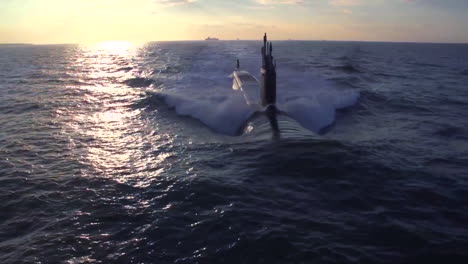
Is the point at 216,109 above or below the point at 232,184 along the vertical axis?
above

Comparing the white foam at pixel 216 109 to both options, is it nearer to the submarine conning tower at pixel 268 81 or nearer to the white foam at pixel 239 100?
the white foam at pixel 239 100

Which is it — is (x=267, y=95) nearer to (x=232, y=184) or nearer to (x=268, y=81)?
(x=268, y=81)

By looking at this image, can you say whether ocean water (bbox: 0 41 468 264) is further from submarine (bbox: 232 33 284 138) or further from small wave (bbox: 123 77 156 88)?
small wave (bbox: 123 77 156 88)

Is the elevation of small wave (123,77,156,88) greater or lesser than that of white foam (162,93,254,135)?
greater

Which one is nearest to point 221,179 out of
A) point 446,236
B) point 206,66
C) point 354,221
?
point 354,221

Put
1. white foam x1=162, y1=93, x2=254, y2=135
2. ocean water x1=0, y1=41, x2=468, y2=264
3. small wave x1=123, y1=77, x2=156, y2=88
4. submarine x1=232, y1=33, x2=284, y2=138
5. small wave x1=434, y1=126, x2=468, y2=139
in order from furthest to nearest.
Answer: small wave x1=123, y1=77, x2=156, y2=88 < white foam x1=162, y1=93, x2=254, y2=135 < submarine x1=232, y1=33, x2=284, y2=138 < small wave x1=434, y1=126, x2=468, y2=139 < ocean water x1=0, y1=41, x2=468, y2=264

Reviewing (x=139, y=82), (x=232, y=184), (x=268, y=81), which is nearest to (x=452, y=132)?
(x=268, y=81)

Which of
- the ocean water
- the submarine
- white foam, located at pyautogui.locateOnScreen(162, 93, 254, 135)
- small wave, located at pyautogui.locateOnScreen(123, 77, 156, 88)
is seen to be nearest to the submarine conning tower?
the submarine
